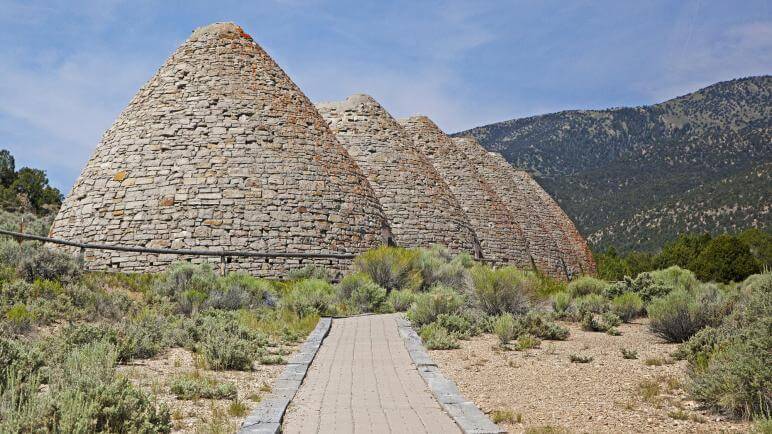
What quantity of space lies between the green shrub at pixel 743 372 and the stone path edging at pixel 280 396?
3395 mm

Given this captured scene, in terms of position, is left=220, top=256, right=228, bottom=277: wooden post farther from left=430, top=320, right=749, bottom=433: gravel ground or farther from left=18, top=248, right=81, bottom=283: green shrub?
left=430, top=320, right=749, bottom=433: gravel ground

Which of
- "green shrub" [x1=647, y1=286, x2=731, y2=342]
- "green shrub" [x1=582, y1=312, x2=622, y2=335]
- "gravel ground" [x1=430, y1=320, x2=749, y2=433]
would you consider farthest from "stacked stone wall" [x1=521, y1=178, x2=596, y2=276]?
"gravel ground" [x1=430, y1=320, x2=749, y2=433]

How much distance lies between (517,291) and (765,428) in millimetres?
7684

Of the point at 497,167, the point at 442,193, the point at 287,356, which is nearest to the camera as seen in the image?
the point at 287,356

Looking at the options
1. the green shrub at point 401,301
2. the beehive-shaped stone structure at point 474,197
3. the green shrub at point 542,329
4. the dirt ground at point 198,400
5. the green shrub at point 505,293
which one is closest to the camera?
the dirt ground at point 198,400

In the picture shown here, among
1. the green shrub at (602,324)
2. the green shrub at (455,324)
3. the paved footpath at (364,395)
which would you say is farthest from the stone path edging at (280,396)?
the green shrub at (602,324)

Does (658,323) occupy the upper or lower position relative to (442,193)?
lower

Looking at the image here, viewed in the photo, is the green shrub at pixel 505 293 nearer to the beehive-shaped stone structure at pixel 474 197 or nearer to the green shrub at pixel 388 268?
the green shrub at pixel 388 268

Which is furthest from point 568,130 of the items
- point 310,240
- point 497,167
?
point 310,240

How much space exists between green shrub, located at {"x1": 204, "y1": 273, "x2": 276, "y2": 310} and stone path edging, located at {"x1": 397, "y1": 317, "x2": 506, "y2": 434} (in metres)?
4.08

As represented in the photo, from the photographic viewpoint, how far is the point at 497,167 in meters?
29.5

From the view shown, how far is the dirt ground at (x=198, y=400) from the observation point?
487 centimetres

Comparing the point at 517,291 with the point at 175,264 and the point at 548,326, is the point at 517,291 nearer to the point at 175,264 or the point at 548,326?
the point at 548,326

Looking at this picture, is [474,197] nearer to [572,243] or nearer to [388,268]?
[572,243]
